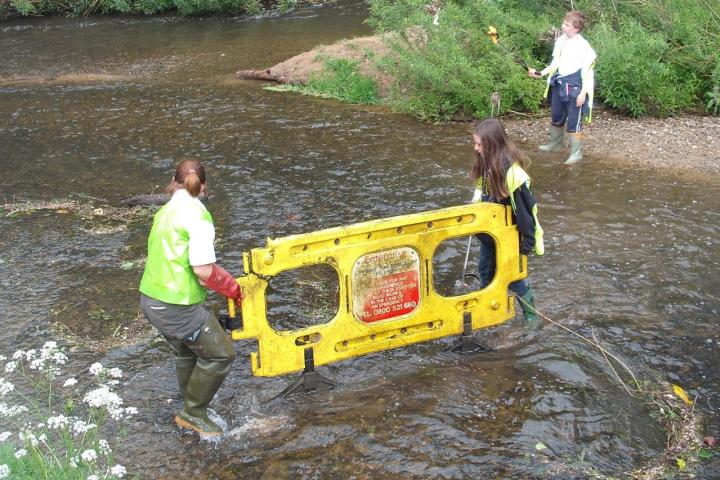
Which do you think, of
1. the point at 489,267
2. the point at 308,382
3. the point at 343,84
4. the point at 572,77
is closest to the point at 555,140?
the point at 572,77

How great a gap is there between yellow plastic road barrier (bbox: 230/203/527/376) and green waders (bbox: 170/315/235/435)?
19 cm

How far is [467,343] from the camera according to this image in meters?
6.29

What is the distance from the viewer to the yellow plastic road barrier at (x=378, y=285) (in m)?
5.39

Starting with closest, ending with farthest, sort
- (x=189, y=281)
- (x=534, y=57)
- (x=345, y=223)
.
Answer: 1. (x=189, y=281)
2. (x=345, y=223)
3. (x=534, y=57)

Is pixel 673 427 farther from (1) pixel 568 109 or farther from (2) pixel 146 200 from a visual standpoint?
(2) pixel 146 200

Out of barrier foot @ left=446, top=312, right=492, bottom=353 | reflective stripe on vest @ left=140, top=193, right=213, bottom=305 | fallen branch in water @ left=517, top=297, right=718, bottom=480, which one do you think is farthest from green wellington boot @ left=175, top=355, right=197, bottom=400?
fallen branch in water @ left=517, top=297, right=718, bottom=480

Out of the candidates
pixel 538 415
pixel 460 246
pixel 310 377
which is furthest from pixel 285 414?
pixel 460 246

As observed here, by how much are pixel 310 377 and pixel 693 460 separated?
9.00 ft

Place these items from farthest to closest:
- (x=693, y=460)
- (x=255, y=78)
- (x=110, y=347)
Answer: (x=255, y=78)
(x=110, y=347)
(x=693, y=460)

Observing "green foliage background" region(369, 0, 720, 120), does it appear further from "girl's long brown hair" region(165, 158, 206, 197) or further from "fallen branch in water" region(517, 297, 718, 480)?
"girl's long brown hair" region(165, 158, 206, 197)

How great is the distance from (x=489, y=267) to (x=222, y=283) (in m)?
2.50

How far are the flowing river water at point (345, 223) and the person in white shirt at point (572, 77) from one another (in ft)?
2.03

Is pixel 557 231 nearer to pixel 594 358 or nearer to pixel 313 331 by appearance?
pixel 594 358

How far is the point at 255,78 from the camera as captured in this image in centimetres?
1598
